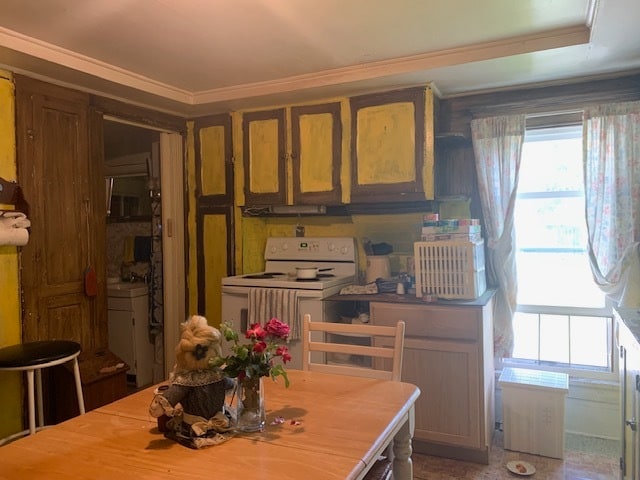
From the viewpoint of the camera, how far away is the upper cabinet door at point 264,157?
3354 millimetres

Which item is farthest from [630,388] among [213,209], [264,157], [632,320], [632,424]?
[213,209]

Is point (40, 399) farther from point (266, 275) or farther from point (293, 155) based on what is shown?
point (293, 155)

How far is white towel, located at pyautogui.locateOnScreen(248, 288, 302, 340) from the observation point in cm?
289

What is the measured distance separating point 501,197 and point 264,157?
1.62m

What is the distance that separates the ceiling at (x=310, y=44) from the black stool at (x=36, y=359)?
1.47 m

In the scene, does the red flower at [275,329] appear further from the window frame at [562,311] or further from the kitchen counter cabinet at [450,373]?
the window frame at [562,311]

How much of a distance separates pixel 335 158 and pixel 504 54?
1188mm

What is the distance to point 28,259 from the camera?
8.61 feet

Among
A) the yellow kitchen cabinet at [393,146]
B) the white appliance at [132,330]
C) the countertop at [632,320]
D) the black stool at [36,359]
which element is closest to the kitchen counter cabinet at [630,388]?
the countertop at [632,320]

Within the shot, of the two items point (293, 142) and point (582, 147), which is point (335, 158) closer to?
point (293, 142)

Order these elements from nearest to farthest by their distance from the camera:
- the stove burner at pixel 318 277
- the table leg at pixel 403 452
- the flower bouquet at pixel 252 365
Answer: the flower bouquet at pixel 252 365 < the table leg at pixel 403 452 < the stove burner at pixel 318 277

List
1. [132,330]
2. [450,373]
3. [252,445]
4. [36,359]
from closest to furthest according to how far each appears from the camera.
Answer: [252,445], [36,359], [450,373], [132,330]

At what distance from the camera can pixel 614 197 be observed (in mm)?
2682

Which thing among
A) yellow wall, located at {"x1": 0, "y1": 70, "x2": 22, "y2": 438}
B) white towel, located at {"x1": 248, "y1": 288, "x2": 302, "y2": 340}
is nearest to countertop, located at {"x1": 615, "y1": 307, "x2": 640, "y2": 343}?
white towel, located at {"x1": 248, "y1": 288, "x2": 302, "y2": 340}
